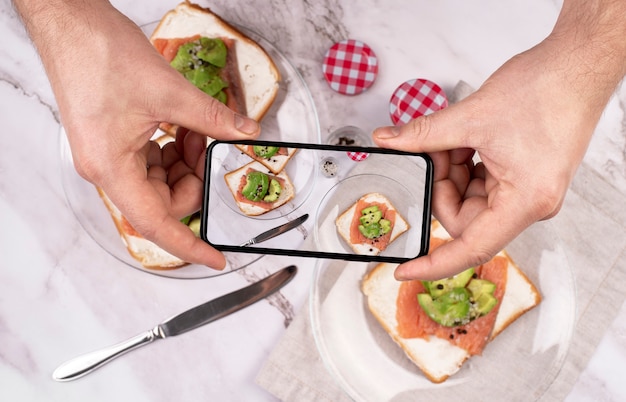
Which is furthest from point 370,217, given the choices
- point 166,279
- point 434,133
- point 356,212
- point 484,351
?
point 166,279

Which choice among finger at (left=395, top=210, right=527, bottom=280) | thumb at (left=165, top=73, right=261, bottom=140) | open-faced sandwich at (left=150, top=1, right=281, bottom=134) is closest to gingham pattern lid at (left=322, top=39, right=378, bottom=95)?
open-faced sandwich at (left=150, top=1, right=281, bottom=134)

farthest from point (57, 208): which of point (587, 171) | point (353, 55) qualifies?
point (587, 171)

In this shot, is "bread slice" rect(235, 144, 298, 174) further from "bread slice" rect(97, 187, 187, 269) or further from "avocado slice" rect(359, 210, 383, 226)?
"bread slice" rect(97, 187, 187, 269)

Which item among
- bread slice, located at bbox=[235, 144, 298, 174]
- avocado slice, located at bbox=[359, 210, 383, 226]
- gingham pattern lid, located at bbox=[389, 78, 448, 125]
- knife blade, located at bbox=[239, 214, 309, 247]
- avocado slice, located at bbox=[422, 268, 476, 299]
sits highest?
gingham pattern lid, located at bbox=[389, 78, 448, 125]

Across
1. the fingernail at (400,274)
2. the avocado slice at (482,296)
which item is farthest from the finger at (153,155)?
the avocado slice at (482,296)

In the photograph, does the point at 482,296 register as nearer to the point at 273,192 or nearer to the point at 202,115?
the point at 273,192

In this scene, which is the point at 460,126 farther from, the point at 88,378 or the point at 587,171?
the point at 88,378
